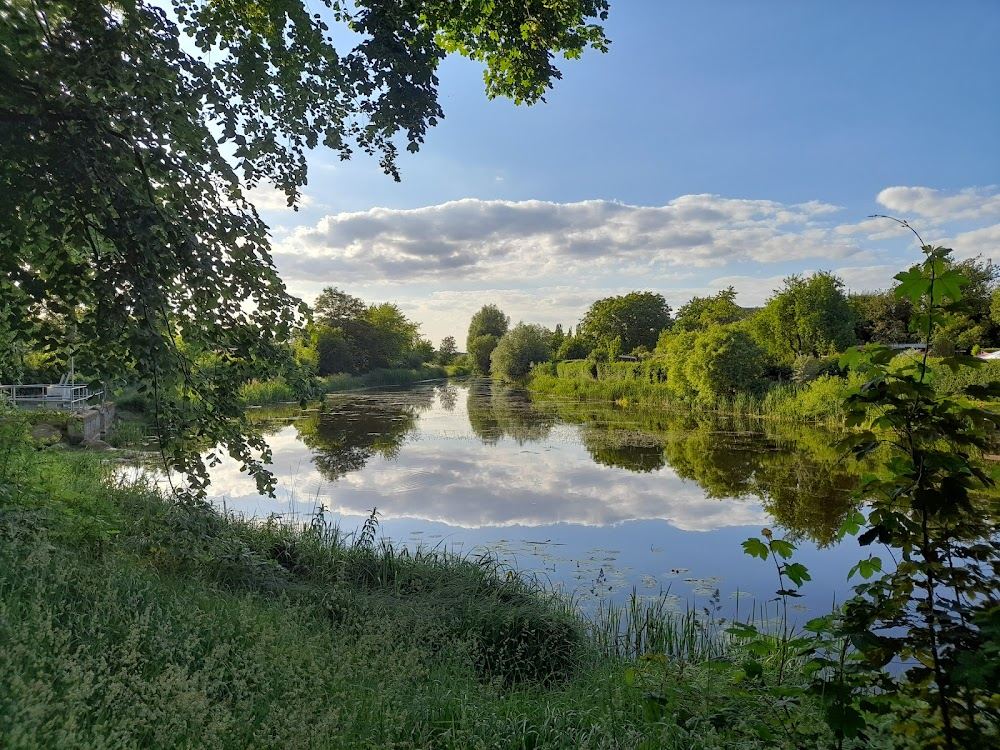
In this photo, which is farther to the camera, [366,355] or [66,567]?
[366,355]

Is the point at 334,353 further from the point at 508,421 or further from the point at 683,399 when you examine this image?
the point at 683,399

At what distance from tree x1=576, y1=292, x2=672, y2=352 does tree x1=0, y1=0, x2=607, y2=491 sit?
39853 mm

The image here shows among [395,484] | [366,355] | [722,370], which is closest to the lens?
[395,484]

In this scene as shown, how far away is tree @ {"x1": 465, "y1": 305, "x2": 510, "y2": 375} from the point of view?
213 ft

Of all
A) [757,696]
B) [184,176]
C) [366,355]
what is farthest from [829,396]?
[366,355]

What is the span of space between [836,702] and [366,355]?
141 feet

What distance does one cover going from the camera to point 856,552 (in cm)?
725

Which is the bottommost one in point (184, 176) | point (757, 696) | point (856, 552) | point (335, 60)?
point (856, 552)

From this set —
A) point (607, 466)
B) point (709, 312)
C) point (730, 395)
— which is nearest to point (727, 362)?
point (730, 395)

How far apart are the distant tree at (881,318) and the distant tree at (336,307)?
32.6m

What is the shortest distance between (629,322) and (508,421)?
25.7 m

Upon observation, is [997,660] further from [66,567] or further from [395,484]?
[395,484]

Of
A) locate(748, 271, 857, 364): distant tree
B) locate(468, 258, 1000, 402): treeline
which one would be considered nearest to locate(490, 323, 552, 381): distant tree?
locate(468, 258, 1000, 402): treeline

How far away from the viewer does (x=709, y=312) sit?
37.4m
